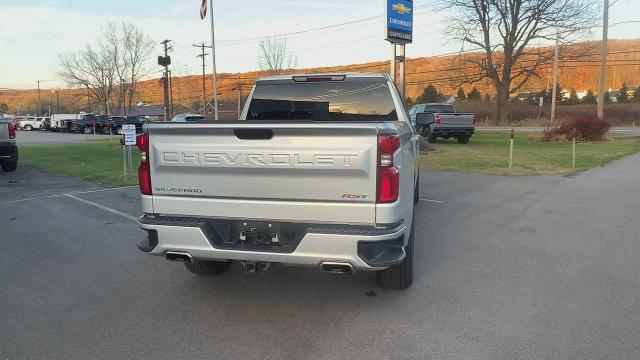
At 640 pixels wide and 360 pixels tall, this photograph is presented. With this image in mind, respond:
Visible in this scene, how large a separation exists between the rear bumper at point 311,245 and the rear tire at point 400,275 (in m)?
0.60

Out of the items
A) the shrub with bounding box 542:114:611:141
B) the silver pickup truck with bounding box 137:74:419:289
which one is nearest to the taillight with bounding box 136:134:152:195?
the silver pickup truck with bounding box 137:74:419:289

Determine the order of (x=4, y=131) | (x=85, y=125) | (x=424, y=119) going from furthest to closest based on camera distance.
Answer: (x=85, y=125)
(x=4, y=131)
(x=424, y=119)

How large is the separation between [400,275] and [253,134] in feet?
6.09

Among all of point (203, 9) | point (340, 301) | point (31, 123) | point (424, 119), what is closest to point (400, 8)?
point (424, 119)

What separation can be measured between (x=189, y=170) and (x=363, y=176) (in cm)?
136

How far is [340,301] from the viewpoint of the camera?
444 centimetres

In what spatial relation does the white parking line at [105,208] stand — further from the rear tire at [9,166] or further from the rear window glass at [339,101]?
the rear tire at [9,166]

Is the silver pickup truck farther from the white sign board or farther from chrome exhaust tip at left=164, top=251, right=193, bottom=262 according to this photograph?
the white sign board

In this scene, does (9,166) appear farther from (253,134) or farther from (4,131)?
(253,134)

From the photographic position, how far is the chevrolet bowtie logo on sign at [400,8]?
1810 cm

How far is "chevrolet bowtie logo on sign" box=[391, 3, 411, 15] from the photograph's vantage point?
18.1 metres

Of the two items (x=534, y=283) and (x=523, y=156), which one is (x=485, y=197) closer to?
(x=534, y=283)

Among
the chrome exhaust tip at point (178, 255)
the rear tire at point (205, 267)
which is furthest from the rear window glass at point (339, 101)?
the chrome exhaust tip at point (178, 255)

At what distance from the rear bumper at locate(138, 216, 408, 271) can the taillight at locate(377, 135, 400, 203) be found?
25 centimetres
